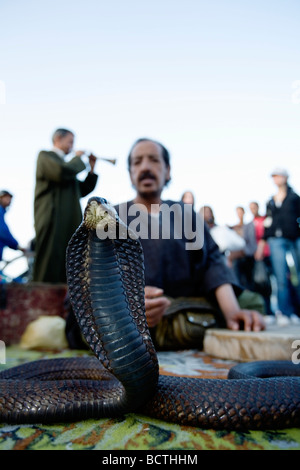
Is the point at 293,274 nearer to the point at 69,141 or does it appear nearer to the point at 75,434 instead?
the point at 69,141

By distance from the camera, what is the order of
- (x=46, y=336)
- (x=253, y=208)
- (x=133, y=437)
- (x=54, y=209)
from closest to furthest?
(x=133, y=437), (x=46, y=336), (x=54, y=209), (x=253, y=208)

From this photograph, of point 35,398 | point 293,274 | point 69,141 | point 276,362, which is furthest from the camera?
point 293,274

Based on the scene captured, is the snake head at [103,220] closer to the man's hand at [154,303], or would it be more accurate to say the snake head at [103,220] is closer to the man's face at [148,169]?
the man's hand at [154,303]

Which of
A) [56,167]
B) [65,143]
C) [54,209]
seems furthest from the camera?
[65,143]

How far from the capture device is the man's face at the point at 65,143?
3.87 metres

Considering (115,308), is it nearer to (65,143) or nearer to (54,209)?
(54,209)

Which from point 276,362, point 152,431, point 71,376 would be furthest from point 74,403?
point 276,362

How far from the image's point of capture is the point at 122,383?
0.80 m

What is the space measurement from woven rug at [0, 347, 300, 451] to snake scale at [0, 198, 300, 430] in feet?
0.08

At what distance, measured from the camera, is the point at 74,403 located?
0.90 m

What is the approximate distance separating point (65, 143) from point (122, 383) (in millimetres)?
3494

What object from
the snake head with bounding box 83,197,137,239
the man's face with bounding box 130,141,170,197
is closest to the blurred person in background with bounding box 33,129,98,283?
the man's face with bounding box 130,141,170,197

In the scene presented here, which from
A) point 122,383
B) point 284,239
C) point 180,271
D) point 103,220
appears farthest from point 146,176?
point 284,239

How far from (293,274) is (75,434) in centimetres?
425
